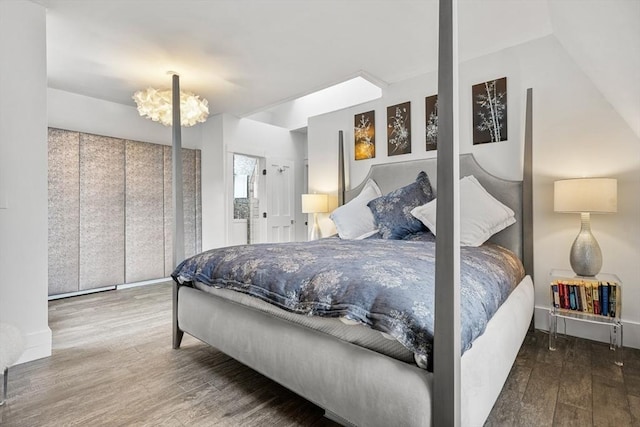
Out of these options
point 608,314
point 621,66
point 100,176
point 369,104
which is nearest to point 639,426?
point 608,314

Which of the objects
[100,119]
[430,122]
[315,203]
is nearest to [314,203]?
[315,203]

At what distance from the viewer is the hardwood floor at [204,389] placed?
148cm

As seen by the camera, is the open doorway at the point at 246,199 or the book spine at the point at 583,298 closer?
the book spine at the point at 583,298

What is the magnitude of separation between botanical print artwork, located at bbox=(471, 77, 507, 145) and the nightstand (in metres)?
1.38

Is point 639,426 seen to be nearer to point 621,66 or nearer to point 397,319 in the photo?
point 397,319

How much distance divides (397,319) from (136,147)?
4.47 m

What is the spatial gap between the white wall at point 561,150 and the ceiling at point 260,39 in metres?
0.26

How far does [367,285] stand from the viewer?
4.00 feet

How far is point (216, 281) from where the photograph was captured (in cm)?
189

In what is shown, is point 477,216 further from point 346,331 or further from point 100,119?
point 100,119

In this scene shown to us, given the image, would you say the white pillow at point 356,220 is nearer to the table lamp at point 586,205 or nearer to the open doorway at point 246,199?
the table lamp at point 586,205

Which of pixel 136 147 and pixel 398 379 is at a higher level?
pixel 136 147

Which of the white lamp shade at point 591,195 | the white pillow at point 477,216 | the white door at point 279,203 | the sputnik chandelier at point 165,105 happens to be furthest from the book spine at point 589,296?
the white door at point 279,203

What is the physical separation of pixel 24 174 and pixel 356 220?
2759mm
